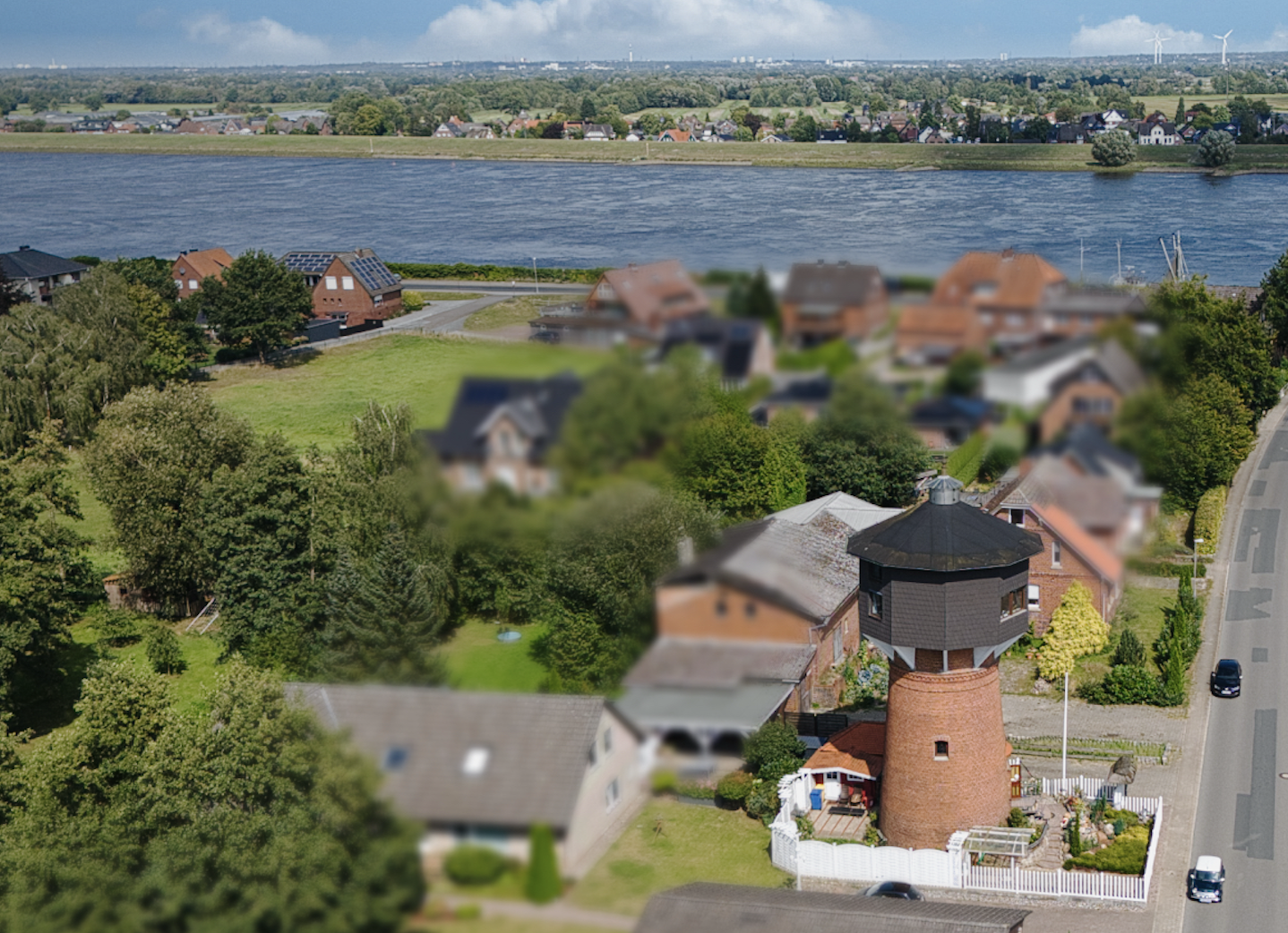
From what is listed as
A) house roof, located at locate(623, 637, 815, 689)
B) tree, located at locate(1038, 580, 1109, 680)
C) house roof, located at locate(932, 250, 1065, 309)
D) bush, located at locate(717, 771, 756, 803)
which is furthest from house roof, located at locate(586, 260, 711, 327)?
tree, located at locate(1038, 580, 1109, 680)

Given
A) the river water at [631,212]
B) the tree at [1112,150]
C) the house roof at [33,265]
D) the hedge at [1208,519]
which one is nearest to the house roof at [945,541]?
the river water at [631,212]

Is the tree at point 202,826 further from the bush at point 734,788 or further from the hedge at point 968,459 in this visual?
the bush at point 734,788

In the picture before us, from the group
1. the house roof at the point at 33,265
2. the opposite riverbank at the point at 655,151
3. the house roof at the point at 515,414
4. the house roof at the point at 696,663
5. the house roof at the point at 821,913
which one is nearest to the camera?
the house roof at the point at 515,414

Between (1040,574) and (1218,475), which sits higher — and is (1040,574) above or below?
above

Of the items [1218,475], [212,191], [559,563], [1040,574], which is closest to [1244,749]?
[1040,574]

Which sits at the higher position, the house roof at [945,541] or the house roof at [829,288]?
the house roof at [829,288]

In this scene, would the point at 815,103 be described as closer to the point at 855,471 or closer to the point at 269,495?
the point at 855,471
